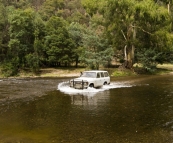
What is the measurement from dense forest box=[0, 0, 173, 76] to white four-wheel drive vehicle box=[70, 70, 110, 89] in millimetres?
16642

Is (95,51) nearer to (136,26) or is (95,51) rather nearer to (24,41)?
(136,26)

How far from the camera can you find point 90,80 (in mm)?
22234

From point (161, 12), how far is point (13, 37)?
28.1 m

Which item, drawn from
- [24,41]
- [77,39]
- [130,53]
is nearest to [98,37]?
[130,53]

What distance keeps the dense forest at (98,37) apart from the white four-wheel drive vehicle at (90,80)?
16642mm

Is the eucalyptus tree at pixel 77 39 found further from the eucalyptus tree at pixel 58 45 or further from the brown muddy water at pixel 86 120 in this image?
the brown muddy water at pixel 86 120

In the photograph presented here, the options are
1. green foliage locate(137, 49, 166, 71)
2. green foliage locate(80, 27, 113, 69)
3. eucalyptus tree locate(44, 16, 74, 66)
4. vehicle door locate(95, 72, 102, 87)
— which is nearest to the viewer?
vehicle door locate(95, 72, 102, 87)

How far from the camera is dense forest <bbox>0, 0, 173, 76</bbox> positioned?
3906cm

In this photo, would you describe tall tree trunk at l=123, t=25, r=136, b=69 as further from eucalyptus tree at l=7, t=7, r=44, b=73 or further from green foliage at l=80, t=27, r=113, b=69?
eucalyptus tree at l=7, t=7, r=44, b=73

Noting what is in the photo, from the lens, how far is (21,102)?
16828mm

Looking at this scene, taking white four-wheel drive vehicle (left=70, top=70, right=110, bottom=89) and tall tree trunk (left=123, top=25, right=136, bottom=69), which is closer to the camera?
white four-wheel drive vehicle (left=70, top=70, right=110, bottom=89)

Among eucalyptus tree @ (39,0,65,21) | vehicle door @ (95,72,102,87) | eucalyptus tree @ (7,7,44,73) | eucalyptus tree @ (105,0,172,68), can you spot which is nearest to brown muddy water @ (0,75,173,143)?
vehicle door @ (95,72,102,87)

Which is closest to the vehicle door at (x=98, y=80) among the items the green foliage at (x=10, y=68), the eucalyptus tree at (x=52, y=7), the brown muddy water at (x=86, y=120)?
the brown muddy water at (x=86, y=120)

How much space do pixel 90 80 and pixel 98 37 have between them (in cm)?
2504
